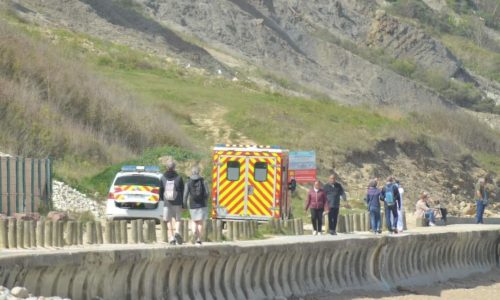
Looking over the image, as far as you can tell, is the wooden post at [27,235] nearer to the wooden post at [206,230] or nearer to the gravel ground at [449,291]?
the wooden post at [206,230]

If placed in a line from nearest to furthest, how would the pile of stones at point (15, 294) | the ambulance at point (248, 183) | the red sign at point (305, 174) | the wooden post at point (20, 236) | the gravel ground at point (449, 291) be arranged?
the pile of stones at point (15, 294) → the wooden post at point (20, 236) → the gravel ground at point (449, 291) → the ambulance at point (248, 183) → the red sign at point (305, 174)

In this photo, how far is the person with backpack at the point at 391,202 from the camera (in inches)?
1366

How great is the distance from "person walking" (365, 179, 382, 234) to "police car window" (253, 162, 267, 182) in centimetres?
446

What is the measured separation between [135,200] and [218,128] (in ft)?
98.9

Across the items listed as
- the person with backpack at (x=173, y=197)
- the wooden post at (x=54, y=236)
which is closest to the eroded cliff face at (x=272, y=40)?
the person with backpack at (x=173, y=197)

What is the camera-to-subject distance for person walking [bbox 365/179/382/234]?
33.8 metres

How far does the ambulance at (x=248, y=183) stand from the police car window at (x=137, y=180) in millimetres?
2276

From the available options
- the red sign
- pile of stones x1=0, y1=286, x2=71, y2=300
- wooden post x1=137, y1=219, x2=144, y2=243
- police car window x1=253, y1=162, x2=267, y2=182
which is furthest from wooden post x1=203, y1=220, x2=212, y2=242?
the red sign

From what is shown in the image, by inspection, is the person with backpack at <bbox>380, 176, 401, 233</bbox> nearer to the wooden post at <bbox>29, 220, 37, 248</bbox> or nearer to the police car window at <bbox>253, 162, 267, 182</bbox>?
the police car window at <bbox>253, 162, 267, 182</bbox>

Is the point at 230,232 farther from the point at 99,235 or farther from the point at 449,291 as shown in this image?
the point at 449,291

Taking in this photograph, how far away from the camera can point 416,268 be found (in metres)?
34.3

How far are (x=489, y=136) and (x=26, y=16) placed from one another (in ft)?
100

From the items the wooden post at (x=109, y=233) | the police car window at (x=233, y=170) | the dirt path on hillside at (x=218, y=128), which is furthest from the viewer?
the dirt path on hillside at (x=218, y=128)

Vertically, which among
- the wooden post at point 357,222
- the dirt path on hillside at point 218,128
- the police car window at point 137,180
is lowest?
the wooden post at point 357,222
